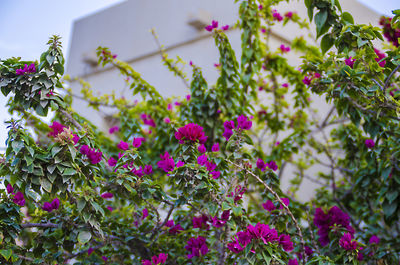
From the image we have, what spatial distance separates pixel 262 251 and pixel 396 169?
112 cm

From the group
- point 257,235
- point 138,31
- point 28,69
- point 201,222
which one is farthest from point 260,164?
point 138,31

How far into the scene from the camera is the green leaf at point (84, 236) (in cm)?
172

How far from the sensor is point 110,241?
202cm

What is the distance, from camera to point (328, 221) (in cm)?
240

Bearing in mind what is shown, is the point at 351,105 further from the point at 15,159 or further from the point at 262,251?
the point at 15,159

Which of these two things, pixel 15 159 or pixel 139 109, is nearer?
pixel 15 159

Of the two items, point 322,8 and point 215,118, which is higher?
point 322,8

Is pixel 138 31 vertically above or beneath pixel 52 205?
above

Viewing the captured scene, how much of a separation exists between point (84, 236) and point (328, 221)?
4.81 ft

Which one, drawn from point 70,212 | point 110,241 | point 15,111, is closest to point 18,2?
point 15,111

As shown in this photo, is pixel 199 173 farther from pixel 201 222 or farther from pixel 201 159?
pixel 201 222

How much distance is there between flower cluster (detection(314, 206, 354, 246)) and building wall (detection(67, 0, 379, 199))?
196 cm

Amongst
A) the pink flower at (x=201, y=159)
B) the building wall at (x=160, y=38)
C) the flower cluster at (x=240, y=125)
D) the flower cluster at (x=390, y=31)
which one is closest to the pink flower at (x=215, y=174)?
the pink flower at (x=201, y=159)

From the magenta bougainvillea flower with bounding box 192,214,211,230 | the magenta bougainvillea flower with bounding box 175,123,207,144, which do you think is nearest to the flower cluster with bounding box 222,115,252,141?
the magenta bougainvillea flower with bounding box 175,123,207,144
